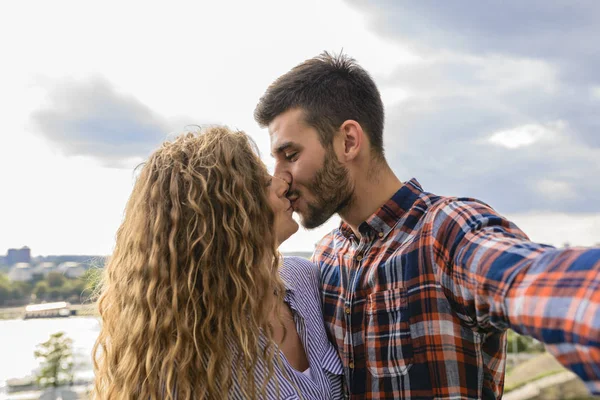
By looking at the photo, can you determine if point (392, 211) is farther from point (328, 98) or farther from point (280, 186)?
point (328, 98)

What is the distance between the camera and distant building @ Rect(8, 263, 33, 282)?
42500mm

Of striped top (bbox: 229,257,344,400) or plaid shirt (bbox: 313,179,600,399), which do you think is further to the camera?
striped top (bbox: 229,257,344,400)

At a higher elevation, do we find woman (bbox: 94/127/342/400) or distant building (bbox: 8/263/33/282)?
woman (bbox: 94/127/342/400)

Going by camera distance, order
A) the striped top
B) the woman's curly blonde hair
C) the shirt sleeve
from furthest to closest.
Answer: the striped top, the woman's curly blonde hair, the shirt sleeve

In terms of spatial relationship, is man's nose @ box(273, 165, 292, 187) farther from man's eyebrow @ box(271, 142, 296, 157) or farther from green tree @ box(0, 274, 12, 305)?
green tree @ box(0, 274, 12, 305)

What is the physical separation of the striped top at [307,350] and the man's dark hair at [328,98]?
625 mm

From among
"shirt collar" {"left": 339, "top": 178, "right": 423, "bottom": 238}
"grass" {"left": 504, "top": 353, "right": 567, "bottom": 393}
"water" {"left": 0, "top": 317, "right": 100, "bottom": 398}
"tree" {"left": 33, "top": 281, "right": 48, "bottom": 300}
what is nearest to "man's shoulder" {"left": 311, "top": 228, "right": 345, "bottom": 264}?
"shirt collar" {"left": 339, "top": 178, "right": 423, "bottom": 238}

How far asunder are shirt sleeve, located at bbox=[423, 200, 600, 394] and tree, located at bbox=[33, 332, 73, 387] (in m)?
16.7

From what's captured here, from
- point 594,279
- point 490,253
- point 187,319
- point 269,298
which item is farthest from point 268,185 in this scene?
point 594,279

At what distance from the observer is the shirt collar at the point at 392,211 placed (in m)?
2.27

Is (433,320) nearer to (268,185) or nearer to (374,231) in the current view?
(374,231)

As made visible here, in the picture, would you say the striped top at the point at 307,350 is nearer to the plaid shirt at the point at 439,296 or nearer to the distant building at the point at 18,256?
the plaid shirt at the point at 439,296

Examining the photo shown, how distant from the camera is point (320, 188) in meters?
2.54

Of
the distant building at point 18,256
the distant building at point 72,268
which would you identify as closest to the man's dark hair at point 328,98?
the distant building at point 72,268
